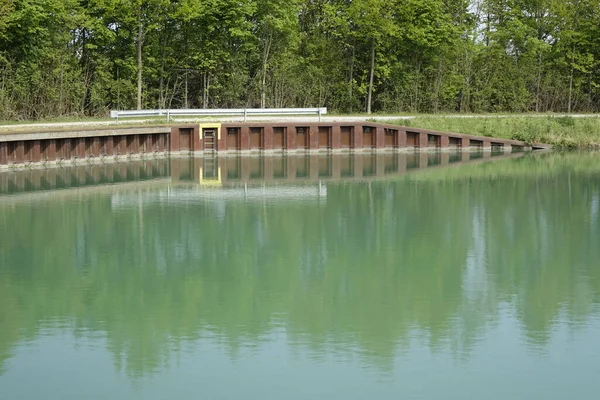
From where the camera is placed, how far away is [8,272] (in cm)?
1855

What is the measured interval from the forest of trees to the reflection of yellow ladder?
27.4 ft

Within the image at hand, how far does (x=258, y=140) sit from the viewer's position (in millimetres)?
41000

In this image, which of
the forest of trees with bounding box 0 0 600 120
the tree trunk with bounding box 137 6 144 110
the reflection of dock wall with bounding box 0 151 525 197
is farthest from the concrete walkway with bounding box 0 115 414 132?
the tree trunk with bounding box 137 6 144 110

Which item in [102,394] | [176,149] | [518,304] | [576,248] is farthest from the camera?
[176,149]

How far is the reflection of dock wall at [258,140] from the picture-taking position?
36.8 m

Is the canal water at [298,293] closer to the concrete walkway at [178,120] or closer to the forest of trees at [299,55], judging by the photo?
the concrete walkway at [178,120]

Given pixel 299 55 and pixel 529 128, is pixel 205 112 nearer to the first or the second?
pixel 299 55

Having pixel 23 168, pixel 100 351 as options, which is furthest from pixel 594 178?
pixel 100 351

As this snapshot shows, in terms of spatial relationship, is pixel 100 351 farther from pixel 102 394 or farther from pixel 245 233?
pixel 245 233

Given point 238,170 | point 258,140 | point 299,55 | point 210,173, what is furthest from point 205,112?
point 299,55

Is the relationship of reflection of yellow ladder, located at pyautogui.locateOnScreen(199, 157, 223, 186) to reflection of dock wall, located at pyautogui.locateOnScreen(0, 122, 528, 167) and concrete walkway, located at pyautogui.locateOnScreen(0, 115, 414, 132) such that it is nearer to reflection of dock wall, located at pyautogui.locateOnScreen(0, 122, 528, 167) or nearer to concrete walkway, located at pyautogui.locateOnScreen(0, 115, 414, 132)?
reflection of dock wall, located at pyautogui.locateOnScreen(0, 122, 528, 167)

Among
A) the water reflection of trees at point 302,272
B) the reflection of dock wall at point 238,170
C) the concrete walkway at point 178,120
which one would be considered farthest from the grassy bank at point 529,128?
the water reflection of trees at point 302,272

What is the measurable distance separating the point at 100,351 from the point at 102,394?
1.58m

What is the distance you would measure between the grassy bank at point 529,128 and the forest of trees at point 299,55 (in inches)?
287
